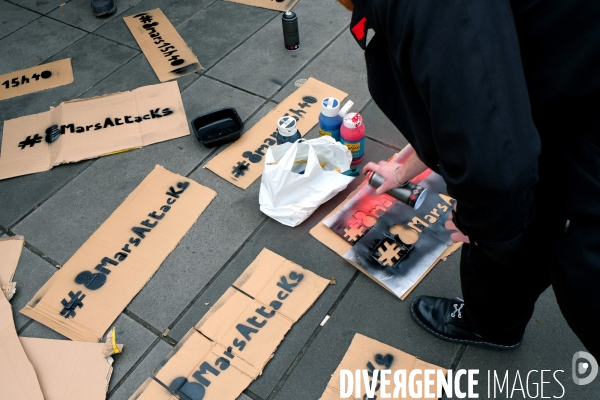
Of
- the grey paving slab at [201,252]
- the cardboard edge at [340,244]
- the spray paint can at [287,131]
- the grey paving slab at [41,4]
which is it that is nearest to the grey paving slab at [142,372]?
the grey paving slab at [201,252]

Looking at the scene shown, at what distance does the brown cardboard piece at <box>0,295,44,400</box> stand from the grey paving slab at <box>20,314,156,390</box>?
7 centimetres

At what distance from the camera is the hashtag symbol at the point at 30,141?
281 cm

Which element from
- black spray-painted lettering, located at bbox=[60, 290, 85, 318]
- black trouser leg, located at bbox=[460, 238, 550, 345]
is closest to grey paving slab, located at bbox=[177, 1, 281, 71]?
black spray-painted lettering, located at bbox=[60, 290, 85, 318]

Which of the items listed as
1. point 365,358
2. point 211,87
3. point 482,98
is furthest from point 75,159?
point 482,98

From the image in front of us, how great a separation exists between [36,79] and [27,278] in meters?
1.69

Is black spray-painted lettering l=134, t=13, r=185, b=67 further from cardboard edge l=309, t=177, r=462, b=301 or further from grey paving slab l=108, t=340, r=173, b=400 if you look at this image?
grey paving slab l=108, t=340, r=173, b=400

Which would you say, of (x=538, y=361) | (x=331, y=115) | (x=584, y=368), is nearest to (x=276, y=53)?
(x=331, y=115)

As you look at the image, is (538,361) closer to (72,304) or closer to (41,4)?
(72,304)

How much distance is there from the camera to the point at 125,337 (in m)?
2.00

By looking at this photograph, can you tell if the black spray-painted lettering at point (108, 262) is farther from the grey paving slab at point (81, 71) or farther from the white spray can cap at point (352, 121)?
the grey paving slab at point (81, 71)

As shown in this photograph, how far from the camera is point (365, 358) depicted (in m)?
1.86

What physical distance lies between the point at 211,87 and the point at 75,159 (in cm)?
94

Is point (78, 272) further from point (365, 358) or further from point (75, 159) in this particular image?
point (365, 358)

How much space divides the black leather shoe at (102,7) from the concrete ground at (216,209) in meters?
0.06
